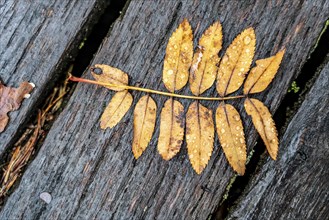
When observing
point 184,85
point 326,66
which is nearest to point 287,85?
point 326,66

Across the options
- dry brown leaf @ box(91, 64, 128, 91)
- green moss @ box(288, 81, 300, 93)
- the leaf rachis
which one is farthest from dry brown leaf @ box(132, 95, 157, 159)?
green moss @ box(288, 81, 300, 93)

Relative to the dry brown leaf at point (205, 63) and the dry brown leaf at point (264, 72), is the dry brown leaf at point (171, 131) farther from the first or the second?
the dry brown leaf at point (264, 72)

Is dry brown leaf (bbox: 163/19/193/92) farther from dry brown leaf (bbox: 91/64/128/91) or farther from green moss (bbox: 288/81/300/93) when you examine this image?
green moss (bbox: 288/81/300/93)

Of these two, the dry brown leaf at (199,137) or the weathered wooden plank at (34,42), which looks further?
the weathered wooden plank at (34,42)

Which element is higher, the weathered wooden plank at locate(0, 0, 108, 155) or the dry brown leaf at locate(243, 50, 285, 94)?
the dry brown leaf at locate(243, 50, 285, 94)

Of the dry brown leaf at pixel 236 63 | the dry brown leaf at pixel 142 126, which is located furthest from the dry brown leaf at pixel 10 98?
the dry brown leaf at pixel 236 63

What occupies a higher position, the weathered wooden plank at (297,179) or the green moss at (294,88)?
the green moss at (294,88)

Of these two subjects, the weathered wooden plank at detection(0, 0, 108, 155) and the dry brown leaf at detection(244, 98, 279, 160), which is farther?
the weathered wooden plank at detection(0, 0, 108, 155)
